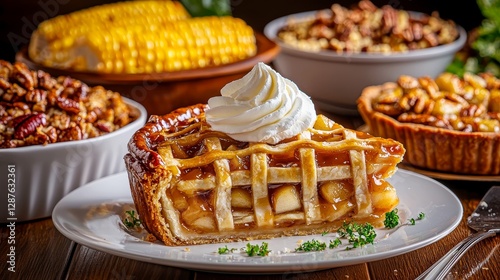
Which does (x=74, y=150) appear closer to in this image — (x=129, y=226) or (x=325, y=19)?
(x=129, y=226)

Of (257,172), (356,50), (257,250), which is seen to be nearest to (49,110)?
(257,172)

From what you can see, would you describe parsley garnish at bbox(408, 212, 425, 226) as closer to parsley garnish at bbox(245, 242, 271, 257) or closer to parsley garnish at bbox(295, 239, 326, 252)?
parsley garnish at bbox(295, 239, 326, 252)

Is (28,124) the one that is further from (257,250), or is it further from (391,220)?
(391,220)

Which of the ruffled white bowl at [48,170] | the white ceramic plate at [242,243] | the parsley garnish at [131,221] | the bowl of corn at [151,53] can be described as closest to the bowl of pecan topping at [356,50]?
the bowl of corn at [151,53]

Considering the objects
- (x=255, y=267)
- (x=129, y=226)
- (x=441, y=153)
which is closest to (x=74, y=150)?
(x=129, y=226)

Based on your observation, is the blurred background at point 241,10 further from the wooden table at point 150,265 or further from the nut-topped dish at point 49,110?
the wooden table at point 150,265
